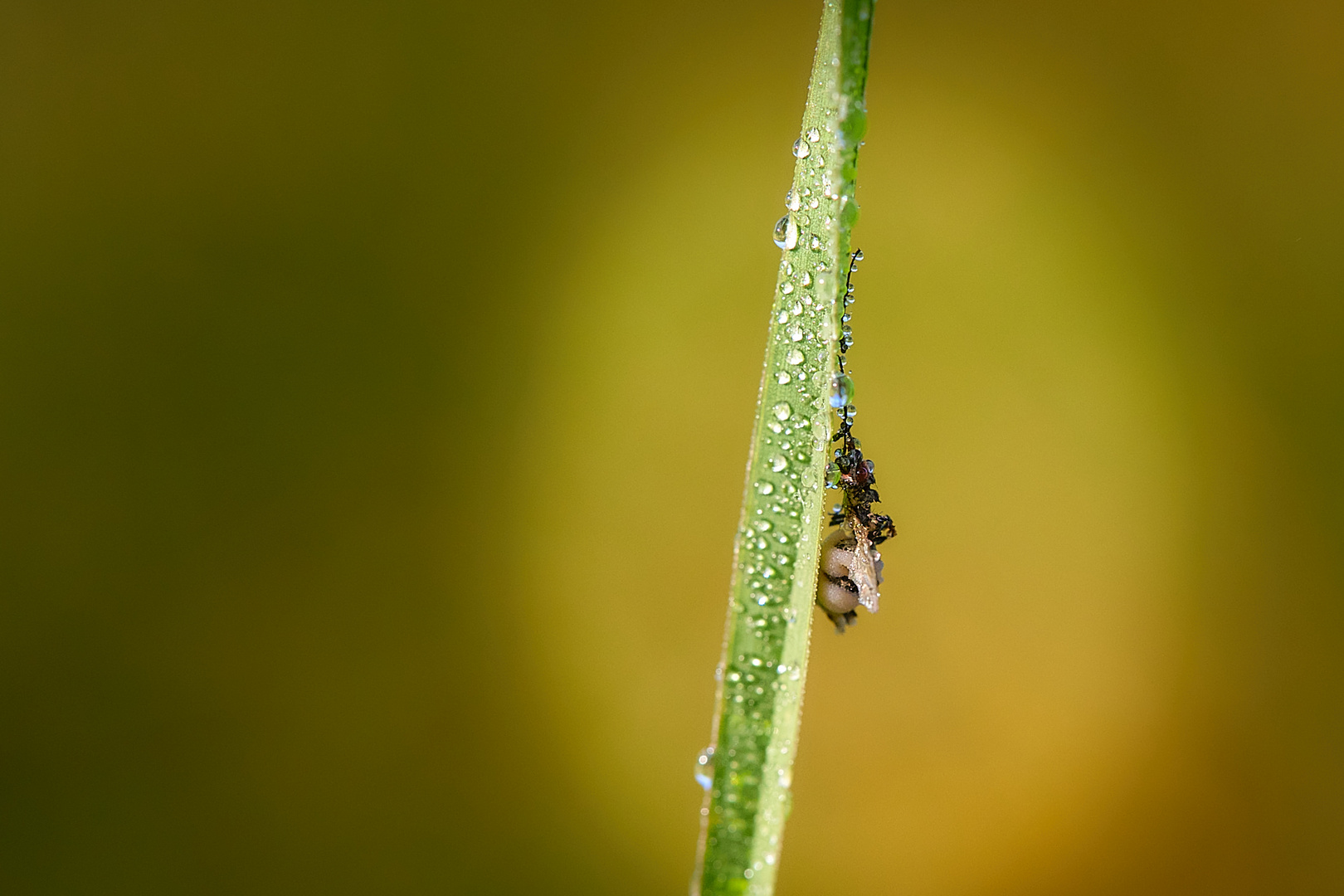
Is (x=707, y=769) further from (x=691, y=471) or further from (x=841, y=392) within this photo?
(x=691, y=471)

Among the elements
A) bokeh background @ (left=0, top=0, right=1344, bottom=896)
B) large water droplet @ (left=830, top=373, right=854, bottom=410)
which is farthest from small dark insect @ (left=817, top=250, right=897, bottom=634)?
bokeh background @ (left=0, top=0, right=1344, bottom=896)

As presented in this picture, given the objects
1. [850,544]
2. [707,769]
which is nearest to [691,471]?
[850,544]

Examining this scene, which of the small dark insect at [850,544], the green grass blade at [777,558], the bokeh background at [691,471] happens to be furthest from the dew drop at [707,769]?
the bokeh background at [691,471]

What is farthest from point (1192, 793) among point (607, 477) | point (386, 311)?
point (386, 311)

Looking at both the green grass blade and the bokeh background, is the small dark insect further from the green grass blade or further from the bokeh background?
the bokeh background

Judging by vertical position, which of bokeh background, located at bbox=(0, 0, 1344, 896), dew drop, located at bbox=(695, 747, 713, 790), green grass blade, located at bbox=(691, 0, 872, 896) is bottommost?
dew drop, located at bbox=(695, 747, 713, 790)

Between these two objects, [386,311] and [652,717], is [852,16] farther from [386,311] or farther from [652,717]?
[652,717]
